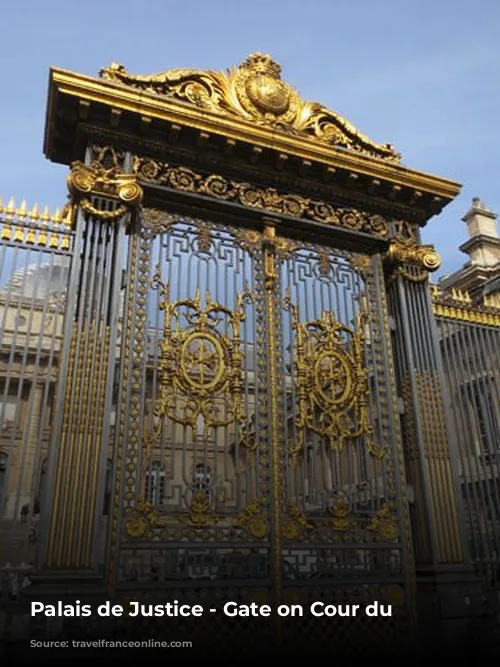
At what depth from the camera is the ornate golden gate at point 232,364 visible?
5719 mm

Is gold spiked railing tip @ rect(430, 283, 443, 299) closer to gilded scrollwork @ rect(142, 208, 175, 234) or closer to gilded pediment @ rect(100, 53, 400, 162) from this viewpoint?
gilded pediment @ rect(100, 53, 400, 162)

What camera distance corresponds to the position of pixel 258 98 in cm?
792

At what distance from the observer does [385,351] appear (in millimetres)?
7488

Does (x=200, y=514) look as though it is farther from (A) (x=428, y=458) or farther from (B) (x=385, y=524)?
(A) (x=428, y=458)

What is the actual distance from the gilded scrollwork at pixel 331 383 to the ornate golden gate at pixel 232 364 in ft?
0.08

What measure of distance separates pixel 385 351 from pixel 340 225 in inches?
71.8

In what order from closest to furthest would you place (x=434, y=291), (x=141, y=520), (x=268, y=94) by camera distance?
(x=141, y=520)
(x=268, y=94)
(x=434, y=291)

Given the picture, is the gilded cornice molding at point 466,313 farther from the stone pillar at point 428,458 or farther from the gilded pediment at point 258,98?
the gilded pediment at point 258,98

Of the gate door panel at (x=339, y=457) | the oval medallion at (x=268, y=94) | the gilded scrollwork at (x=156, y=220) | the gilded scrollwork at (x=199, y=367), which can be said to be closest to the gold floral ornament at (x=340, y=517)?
the gate door panel at (x=339, y=457)

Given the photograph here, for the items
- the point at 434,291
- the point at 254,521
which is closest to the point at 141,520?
the point at 254,521

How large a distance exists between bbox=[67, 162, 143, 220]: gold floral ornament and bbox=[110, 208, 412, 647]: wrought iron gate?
363 mm

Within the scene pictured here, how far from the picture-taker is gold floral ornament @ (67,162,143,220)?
21.5 ft

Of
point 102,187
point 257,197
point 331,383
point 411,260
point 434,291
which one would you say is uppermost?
point 257,197

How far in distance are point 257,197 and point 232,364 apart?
7.60ft
